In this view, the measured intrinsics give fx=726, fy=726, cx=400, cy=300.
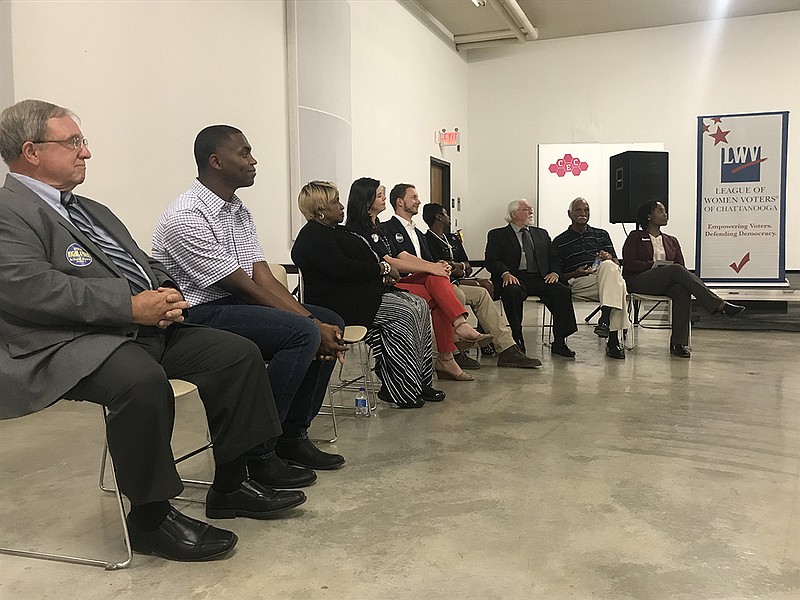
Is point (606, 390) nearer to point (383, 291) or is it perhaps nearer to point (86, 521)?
point (383, 291)

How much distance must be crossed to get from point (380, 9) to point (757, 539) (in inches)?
276

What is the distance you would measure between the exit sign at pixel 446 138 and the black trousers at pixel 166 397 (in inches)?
317

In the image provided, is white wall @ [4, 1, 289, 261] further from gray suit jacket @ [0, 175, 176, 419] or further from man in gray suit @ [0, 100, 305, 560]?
gray suit jacket @ [0, 175, 176, 419]

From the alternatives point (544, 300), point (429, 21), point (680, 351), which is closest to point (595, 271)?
point (544, 300)

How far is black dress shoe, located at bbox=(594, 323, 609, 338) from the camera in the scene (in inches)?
243

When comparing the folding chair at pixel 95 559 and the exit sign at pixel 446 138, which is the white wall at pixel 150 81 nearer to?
the folding chair at pixel 95 559

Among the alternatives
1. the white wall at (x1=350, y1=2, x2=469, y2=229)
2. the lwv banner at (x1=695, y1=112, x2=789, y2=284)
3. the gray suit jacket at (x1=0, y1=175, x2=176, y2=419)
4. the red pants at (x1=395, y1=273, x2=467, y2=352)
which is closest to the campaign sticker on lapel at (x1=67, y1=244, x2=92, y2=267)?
the gray suit jacket at (x1=0, y1=175, x2=176, y2=419)

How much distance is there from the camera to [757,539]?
6.83ft

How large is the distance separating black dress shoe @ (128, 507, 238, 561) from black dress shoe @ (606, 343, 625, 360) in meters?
3.78

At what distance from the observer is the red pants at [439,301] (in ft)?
13.7

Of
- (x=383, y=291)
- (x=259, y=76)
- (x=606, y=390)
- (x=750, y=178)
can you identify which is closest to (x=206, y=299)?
(x=383, y=291)

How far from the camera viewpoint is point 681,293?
208 inches

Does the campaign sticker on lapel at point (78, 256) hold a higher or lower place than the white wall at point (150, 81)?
lower

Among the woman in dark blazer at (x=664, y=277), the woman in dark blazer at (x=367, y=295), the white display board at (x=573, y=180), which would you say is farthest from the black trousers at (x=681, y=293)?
the white display board at (x=573, y=180)
